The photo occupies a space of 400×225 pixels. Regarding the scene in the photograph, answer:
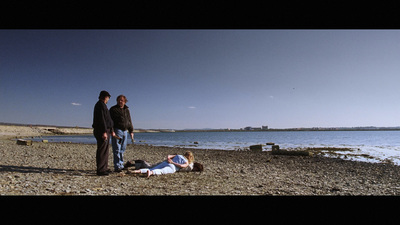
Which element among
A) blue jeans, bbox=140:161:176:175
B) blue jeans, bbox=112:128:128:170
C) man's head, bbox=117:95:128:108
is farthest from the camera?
man's head, bbox=117:95:128:108

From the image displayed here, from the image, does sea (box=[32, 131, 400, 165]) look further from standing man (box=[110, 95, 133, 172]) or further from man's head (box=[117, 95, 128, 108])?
man's head (box=[117, 95, 128, 108])

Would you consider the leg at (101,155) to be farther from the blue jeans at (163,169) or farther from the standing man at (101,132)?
the blue jeans at (163,169)

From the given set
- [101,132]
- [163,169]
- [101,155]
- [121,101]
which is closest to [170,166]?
[163,169]

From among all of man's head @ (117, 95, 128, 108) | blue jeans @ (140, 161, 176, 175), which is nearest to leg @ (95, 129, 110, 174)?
blue jeans @ (140, 161, 176, 175)

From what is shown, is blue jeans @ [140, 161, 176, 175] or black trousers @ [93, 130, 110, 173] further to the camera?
blue jeans @ [140, 161, 176, 175]

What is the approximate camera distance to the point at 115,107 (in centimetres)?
736

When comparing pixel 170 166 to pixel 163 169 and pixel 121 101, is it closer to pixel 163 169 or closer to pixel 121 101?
pixel 163 169

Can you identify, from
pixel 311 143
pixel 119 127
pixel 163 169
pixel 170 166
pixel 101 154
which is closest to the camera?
pixel 101 154

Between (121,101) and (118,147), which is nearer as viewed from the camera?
(118,147)

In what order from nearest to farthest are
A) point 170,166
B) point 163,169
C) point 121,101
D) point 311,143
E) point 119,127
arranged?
point 163,169, point 170,166, point 119,127, point 121,101, point 311,143
